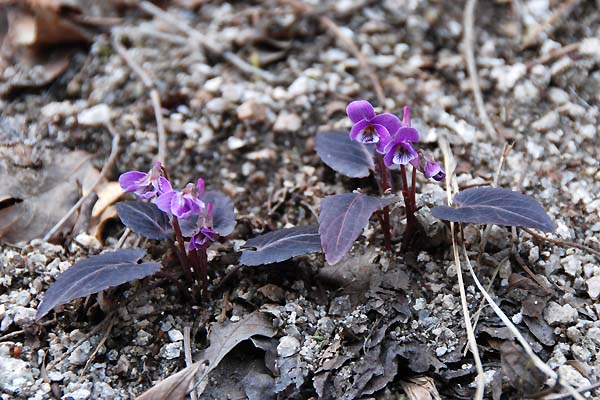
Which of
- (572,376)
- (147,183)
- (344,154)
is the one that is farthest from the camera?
(344,154)

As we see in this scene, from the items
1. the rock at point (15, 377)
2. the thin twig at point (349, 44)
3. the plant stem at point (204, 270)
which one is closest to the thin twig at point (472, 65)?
the thin twig at point (349, 44)

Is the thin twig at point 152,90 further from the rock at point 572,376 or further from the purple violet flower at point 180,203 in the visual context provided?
the rock at point 572,376

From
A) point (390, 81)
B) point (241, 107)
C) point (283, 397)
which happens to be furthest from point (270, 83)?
point (283, 397)

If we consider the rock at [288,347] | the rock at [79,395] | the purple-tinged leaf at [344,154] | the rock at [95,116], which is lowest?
the rock at [79,395]

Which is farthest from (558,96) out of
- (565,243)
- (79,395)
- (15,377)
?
(15,377)

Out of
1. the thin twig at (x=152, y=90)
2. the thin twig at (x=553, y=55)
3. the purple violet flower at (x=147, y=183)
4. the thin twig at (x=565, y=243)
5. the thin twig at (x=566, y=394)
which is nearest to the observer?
the thin twig at (x=566, y=394)

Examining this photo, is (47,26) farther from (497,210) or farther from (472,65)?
(497,210)

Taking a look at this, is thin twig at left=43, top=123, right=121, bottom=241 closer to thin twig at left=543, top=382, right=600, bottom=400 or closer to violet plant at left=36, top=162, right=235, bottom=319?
violet plant at left=36, top=162, right=235, bottom=319
